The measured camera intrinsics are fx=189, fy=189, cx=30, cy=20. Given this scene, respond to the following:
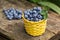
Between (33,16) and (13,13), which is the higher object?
(33,16)

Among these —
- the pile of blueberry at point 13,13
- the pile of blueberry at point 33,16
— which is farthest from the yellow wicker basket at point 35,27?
the pile of blueberry at point 13,13

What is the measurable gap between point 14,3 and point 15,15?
0.96 feet

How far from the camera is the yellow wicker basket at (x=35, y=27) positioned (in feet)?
4.34

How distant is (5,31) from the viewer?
145cm

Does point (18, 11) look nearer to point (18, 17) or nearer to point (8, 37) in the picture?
point (18, 17)

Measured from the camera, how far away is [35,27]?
1336 mm

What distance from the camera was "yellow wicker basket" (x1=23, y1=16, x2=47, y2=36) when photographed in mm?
1322

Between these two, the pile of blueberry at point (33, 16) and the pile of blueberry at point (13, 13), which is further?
the pile of blueberry at point (13, 13)

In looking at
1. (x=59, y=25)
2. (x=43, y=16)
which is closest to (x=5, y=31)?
(x=43, y=16)

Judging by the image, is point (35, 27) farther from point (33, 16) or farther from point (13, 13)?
point (13, 13)

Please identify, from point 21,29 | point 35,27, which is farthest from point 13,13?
point 35,27

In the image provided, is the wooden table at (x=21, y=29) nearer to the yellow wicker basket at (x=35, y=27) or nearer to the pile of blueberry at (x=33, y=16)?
the yellow wicker basket at (x=35, y=27)

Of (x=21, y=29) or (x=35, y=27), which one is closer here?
(x=35, y=27)

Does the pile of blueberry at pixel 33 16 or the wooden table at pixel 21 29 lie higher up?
the pile of blueberry at pixel 33 16
